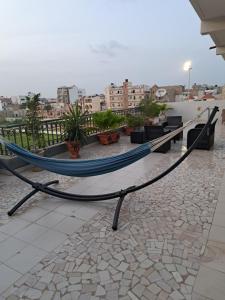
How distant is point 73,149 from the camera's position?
5117mm

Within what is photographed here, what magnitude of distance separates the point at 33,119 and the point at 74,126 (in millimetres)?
1048

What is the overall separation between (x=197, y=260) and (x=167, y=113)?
9.89 meters

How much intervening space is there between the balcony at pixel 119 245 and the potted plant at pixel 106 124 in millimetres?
3156

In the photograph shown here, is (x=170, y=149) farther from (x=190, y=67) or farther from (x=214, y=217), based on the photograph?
(x=190, y=67)

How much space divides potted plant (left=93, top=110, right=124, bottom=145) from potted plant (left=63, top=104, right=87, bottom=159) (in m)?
1.22

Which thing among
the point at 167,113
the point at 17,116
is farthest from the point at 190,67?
the point at 17,116

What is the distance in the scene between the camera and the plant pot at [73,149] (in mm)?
5090

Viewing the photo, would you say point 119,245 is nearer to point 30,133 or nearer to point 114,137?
point 30,133

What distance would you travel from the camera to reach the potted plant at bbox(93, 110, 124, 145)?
641 centimetres

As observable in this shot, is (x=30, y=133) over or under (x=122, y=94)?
under

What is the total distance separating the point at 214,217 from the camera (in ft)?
8.09

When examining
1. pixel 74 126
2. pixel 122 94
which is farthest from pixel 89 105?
pixel 122 94

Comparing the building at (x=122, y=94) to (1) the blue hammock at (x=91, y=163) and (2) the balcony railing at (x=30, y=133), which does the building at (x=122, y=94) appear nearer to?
(2) the balcony railing at (x=30, y=133)

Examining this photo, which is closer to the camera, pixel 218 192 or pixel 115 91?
pixel 218 192
